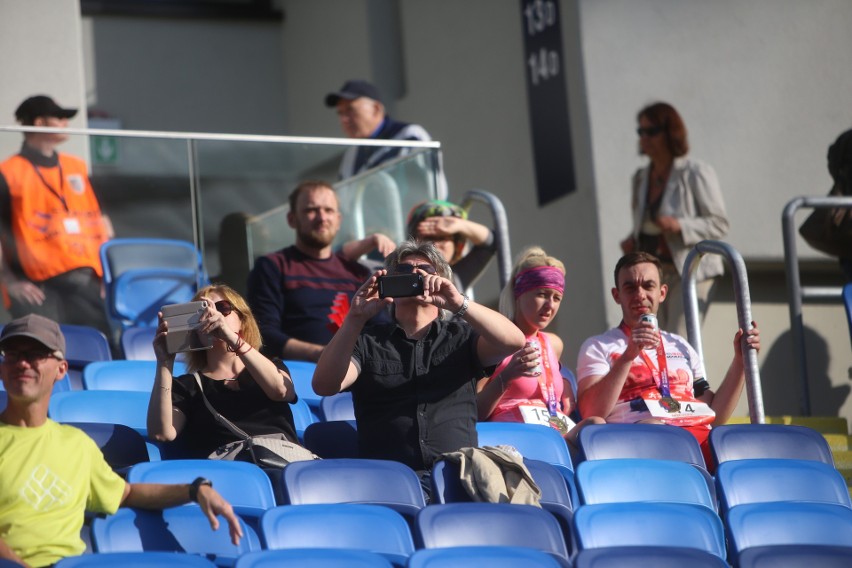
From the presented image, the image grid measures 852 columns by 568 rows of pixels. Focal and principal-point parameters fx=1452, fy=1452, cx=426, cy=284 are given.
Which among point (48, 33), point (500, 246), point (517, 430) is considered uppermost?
point (48, 33)

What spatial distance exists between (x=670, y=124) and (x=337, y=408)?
8.70 ft

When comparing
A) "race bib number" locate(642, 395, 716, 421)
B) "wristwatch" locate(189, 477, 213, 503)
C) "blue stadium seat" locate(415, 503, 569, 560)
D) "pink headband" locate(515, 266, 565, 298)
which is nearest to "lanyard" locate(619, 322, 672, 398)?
"race bib number" locate(642, 395, 716, 421)

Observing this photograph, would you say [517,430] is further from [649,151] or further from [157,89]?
[157,89]

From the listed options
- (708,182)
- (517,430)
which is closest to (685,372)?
(517,430)

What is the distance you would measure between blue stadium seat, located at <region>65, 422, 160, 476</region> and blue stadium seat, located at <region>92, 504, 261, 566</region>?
434 mm

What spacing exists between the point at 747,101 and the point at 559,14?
52.7 inches

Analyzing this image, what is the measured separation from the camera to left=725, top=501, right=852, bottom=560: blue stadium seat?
4074mm

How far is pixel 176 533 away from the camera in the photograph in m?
3.69

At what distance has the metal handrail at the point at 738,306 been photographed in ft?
18.0

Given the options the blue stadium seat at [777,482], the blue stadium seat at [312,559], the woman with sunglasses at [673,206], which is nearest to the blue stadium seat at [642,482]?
the blue stadium seat at [777,482]

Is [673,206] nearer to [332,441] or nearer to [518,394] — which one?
[518,394]

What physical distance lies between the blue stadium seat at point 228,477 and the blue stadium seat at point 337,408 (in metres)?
1.11

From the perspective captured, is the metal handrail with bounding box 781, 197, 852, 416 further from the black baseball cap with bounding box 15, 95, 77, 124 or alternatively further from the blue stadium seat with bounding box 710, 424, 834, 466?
the black baseball cap with bounding box 15, 95, 77, 124

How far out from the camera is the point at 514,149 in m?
10.1
